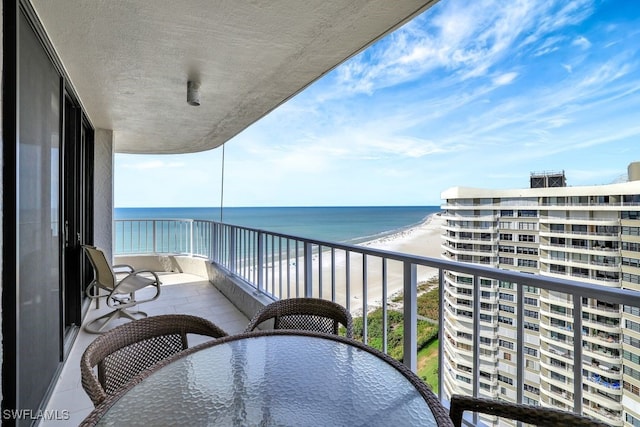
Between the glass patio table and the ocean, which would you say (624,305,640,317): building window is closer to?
the glass patio table

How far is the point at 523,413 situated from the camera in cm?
83

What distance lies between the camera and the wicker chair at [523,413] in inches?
30.5

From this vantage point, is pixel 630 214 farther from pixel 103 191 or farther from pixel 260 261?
pixel 103 191

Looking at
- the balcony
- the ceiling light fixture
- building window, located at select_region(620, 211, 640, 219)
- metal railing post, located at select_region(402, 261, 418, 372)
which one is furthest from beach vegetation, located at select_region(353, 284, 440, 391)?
the ceiling light fixture

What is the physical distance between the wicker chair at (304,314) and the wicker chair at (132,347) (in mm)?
338

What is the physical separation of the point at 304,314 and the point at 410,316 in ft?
1.95

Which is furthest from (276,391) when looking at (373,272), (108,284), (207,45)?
(373,272)

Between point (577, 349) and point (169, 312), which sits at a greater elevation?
point (577, 349)

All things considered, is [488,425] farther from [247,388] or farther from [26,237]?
[26,237]

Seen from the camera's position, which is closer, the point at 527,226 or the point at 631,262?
the point at 631,262

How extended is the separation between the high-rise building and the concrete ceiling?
4.31 ft

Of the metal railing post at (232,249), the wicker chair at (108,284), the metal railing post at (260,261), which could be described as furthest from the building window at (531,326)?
the metal railing post at (232,249)

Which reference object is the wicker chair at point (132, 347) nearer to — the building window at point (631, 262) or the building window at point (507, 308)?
the building window at point (507, 308)

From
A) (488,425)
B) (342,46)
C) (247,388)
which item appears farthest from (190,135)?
(488,425)
